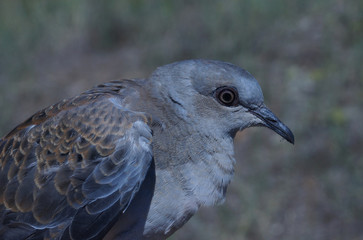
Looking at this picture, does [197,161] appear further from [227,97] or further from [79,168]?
[79,168]

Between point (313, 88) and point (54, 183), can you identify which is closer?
point (54, 183)

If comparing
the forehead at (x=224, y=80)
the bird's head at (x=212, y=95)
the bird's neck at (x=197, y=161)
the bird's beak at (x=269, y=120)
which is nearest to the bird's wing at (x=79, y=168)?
the bird's neck at (x=197, y=161)

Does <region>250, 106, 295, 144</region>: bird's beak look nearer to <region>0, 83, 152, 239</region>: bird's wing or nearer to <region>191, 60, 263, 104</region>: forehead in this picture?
<region>191, 60, 263, 104</region>: forehead

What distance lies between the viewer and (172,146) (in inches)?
128

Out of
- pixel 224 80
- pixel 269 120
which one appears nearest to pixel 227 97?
pixel 224 80

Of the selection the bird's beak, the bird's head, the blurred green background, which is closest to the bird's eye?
the bird's head

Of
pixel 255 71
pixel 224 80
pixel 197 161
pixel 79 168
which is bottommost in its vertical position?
pixel 255 71

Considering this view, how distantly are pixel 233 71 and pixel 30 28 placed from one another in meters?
7.47

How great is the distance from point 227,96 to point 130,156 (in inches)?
30.7

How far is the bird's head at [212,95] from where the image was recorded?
334cm

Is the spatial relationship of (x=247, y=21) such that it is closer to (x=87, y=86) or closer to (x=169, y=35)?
(x=169, y=35)

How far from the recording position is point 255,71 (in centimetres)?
725

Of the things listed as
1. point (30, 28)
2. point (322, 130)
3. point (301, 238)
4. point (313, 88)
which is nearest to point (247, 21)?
point (313, 88)

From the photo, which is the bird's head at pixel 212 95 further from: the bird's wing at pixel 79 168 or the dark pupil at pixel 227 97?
the bird's wing at pixel 79 168
